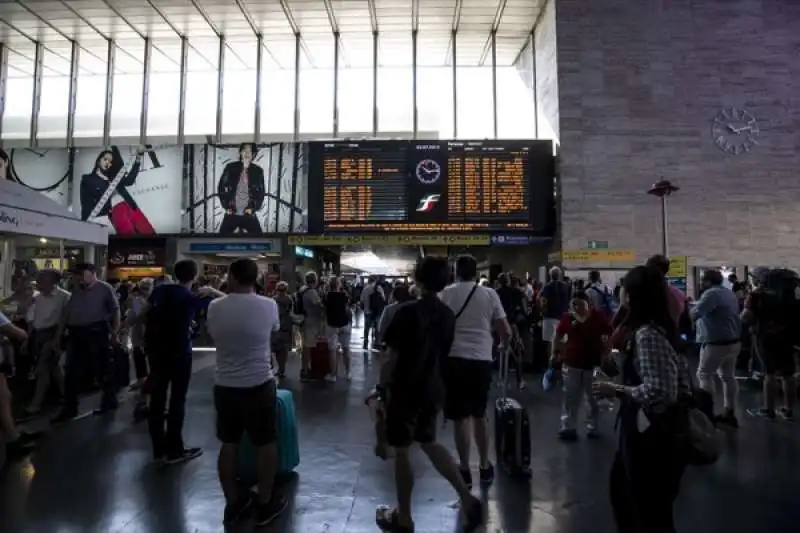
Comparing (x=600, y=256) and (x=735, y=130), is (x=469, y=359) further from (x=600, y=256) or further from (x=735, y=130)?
(x=735, y=130)

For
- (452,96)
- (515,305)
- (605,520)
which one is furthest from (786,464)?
(452,96)

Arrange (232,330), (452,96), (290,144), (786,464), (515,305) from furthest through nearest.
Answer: (452,96) < (290,144) < (515,305) < (786,464) < (232,330)

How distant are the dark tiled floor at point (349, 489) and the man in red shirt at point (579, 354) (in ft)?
0.80

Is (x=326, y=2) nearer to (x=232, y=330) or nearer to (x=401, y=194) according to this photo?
(x=401, y=194)

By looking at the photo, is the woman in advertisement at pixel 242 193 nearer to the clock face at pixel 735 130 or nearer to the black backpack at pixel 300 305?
the black backpack at pixel 300 305

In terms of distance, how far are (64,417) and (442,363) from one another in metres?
4.96

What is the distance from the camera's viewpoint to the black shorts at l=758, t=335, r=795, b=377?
227 inches

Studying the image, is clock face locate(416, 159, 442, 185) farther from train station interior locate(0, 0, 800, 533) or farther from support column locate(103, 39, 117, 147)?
support column locate(103, 39, 117, 147)

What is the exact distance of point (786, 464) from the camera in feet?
14.6

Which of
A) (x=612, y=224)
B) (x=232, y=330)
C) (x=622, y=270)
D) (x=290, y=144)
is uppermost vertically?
(x=290, y=144)

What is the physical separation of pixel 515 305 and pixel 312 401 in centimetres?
324

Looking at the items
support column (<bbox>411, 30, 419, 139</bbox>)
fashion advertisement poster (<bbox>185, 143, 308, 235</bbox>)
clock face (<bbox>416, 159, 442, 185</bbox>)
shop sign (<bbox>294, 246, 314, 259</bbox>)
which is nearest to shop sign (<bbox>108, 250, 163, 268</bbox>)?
fashion advertisement poster (<bbox>185, 143, 308, 235</bbox>)

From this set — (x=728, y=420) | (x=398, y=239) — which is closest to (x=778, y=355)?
(x=728, y=420)

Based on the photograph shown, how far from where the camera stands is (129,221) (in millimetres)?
14383
